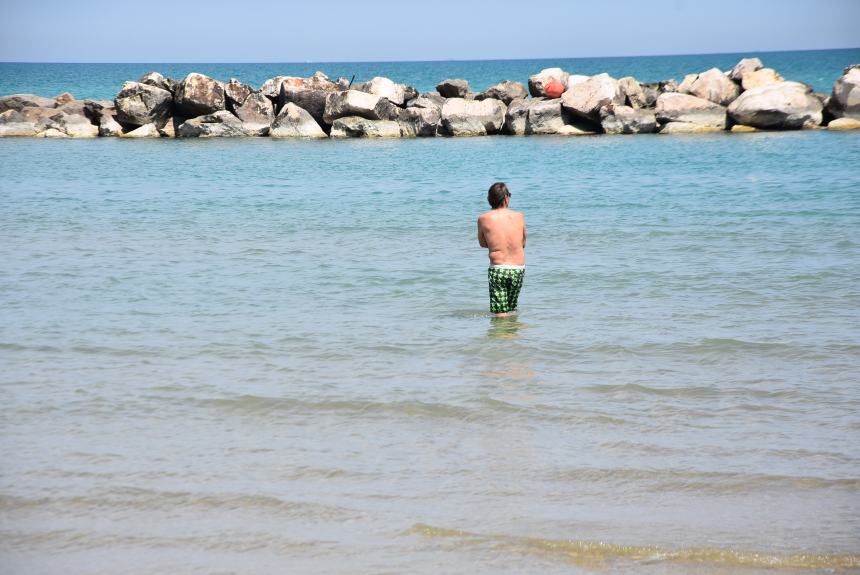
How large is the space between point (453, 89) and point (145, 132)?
11.6m

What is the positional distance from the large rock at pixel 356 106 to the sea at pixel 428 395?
57.7ft

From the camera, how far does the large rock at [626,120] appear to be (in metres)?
32.4

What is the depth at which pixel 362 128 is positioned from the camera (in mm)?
33562

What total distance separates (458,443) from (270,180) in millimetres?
17076

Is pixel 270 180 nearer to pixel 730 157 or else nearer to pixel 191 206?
pixel 191 206

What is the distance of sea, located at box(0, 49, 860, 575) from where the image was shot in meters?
4.73

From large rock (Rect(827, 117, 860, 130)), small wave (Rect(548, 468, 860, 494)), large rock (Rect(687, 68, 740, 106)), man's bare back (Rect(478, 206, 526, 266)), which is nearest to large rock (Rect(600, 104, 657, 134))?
large rock (Rect(687, 68, 740, 106))

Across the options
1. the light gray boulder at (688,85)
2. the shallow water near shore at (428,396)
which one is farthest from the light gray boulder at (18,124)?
the light gray boulder at (688,85)

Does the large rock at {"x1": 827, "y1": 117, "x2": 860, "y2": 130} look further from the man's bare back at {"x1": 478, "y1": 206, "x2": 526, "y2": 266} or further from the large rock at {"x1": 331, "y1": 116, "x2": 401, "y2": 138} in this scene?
the man's bare back at {"x1": 478, "y1": 206, "x2": 526, "y2": 266}

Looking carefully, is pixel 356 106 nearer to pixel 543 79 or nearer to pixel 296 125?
pixel 296 125

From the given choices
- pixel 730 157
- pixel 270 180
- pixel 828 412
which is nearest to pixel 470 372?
pixel 828 412

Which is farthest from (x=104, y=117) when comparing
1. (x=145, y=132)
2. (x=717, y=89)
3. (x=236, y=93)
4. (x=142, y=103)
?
(x=717, y=89)

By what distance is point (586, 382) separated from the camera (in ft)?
24.1

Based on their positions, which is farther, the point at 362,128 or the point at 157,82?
the point at 157,82
